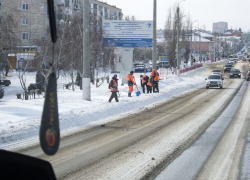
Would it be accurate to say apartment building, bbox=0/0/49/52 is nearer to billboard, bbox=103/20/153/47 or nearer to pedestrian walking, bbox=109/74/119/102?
billboard, bbox=103/20/153/47

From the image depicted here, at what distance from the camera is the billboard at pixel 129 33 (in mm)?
30844

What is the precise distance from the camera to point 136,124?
11.7 m

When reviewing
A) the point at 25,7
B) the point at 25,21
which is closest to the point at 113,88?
the point at 25,21

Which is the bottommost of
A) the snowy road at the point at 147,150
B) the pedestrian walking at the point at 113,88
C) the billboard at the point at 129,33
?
the snowy road at the point at 147,150

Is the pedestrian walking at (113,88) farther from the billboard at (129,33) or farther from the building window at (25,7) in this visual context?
the building window at (25,7)

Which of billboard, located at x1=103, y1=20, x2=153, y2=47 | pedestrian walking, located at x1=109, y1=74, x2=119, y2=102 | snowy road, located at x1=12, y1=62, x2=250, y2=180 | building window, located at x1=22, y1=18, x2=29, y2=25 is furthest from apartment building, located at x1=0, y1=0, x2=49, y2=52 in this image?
snowy road, located at x1=12, y1=62, x2=250, y2=180

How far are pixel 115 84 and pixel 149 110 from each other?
8.90 feet

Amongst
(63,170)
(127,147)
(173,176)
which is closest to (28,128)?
(127,147)

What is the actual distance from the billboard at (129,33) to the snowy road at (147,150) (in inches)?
740

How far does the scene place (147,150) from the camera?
7.77m

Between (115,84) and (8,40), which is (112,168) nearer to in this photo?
(115,84)

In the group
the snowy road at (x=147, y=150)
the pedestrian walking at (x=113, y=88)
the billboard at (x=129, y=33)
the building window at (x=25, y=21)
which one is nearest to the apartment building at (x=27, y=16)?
the building window at (x=25, y=21)

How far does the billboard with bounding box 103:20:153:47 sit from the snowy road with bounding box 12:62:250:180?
18.8 meters

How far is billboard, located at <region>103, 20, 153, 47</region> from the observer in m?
30.8
